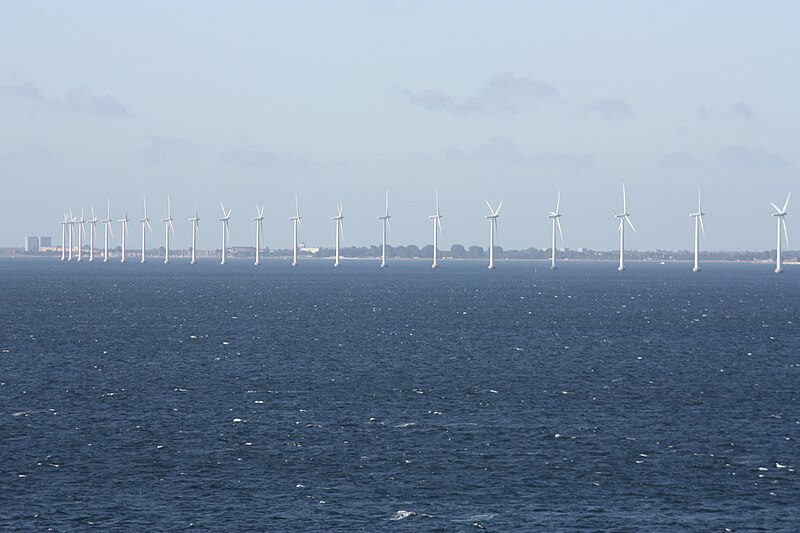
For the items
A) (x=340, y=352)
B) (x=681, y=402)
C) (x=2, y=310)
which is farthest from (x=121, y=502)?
(x=2, y=310)

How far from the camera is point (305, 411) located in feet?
208

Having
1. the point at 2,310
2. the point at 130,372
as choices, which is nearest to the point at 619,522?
the point at 130,372

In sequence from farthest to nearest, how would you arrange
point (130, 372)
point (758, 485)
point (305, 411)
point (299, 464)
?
point (130, 372)
point (305, 411)
point (299, 464)
point (758, 485)

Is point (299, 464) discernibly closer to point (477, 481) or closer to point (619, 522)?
point (477, 481)

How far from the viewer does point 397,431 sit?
188 feet

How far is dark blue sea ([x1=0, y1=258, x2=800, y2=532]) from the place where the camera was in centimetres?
4194

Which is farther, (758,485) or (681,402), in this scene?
(681,402)

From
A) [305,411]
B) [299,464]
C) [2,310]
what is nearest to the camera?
[299,464]

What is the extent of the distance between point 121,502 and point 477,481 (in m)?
13.9

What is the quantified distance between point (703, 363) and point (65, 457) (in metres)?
54.0

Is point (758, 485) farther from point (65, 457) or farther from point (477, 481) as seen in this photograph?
point (65, 457)

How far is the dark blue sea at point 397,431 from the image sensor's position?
4194cm

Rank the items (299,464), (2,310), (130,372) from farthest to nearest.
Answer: (2,310) → (130,372) → (299,464)

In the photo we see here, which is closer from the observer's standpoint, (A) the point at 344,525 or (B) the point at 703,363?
(A) the point at 344,525
